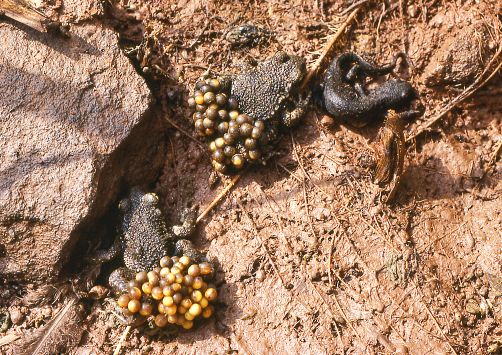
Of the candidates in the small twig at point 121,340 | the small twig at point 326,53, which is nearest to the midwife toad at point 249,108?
the small twig at point 326,53

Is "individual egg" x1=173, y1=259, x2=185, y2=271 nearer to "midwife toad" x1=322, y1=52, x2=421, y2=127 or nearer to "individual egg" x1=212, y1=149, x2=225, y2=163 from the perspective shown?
"individual egg" x1=212, y1=149, x2=225, y2=163

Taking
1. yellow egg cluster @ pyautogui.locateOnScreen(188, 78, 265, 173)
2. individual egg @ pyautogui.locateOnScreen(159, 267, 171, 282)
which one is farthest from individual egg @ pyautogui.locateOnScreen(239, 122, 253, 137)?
individual egg @ pyautogui.locateOnScreen(159, 267, 171, 282)

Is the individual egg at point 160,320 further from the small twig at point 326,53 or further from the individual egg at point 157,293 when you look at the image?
the small twig at point 326,53

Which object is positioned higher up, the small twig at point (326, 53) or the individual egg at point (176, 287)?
the small twig at point (326, 53)

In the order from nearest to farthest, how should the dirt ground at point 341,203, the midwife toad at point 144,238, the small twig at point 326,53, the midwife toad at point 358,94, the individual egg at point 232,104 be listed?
the dirt ground at point 341,203
the midwife toad at point 144,238
the individual egg at point 232,104
the midwife toad at point 358,94
the small twig at point 326,53

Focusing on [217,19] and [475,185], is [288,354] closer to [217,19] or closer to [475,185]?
[475,185]

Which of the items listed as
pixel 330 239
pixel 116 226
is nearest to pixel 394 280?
pixel 330 239

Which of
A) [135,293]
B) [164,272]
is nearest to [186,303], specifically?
[164,272]
